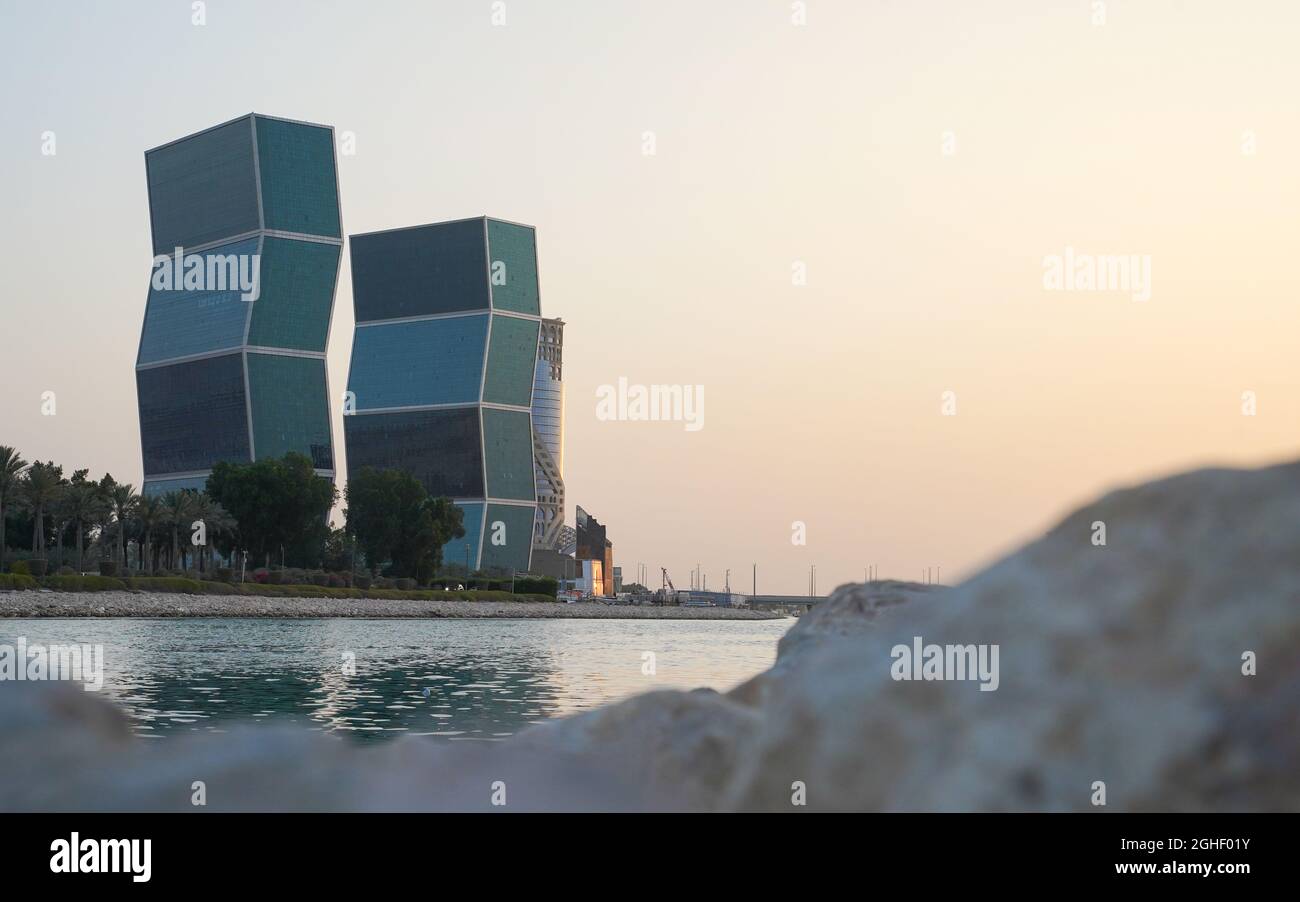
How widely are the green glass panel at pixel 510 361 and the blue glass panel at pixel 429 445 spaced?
198 inches

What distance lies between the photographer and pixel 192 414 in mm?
153000

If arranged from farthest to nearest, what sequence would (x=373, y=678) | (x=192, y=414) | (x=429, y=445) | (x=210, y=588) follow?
(x=429, y=445) < (x=192, y=414) < (x=210, y=588) < (x=373, y=678)

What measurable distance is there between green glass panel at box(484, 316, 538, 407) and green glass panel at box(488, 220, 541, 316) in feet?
8.96

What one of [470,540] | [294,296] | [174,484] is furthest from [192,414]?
[470,540]

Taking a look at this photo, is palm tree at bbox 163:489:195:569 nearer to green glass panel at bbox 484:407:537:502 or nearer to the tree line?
the tree line

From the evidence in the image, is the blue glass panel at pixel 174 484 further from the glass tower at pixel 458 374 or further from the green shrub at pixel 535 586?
the green shrub at pixel 535 586

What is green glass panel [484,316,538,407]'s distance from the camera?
168 meters

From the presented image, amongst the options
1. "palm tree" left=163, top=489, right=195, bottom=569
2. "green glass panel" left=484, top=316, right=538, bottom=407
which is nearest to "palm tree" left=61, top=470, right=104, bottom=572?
"palm tree" left=163, top=489, right=195, bottom=569

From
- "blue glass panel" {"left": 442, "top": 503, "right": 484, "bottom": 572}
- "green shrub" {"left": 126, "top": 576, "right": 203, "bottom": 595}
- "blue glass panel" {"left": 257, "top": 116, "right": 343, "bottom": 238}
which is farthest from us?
"blue glass panel" {"left": 442, "top": 503, "right": 484, "bottom": 572}

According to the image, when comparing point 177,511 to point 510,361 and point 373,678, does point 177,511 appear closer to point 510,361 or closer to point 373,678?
point 373,678

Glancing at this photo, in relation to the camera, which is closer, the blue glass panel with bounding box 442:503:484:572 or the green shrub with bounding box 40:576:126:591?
the green shrub with bounding box 40:576:126:591

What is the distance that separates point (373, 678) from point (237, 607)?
54.6m

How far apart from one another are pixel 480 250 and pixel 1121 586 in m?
176
